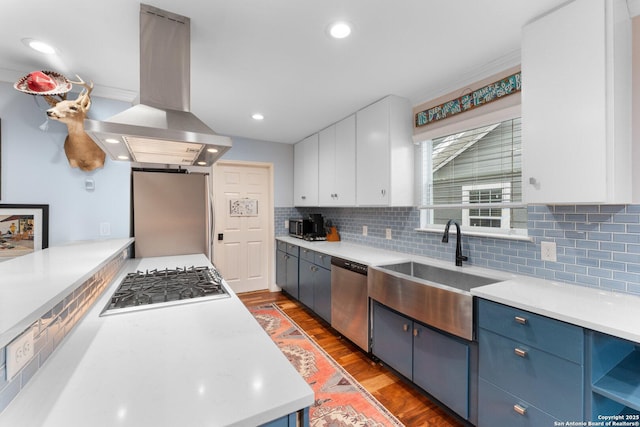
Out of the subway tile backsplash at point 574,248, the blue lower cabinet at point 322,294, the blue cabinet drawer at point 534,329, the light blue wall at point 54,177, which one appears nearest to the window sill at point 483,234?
the subway tile backsplash at point 574,248

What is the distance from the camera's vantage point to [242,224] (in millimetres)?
4402

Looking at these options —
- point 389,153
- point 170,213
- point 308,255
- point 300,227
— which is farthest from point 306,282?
point 389,153

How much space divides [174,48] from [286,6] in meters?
0.68

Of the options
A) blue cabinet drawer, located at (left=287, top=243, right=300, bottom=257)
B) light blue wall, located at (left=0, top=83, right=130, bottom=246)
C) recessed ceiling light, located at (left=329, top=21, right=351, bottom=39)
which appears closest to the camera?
recessed ceiling light, located at (left=329, top=21, right=351, bottom=39)

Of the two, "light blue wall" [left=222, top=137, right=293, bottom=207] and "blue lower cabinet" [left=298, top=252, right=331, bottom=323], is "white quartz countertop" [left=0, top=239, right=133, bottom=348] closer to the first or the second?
"blue lower cabinet" [left=298, top=252, right=331, bottom=323]

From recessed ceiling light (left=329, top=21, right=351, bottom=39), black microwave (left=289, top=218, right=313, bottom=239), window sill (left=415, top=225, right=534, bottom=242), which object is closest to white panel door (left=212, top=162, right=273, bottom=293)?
black microwave (left=289, top=218, right=313, bottom=239)

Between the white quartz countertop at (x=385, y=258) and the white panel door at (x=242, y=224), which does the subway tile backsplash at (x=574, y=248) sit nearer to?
the white quartz countertop at (x=385, y=258)

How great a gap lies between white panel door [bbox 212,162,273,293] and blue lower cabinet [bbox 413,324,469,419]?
304 cm

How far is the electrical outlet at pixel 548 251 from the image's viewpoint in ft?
5.85

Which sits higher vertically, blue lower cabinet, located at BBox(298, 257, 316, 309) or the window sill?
the window sill

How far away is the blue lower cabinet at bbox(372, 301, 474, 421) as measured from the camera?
1701mm

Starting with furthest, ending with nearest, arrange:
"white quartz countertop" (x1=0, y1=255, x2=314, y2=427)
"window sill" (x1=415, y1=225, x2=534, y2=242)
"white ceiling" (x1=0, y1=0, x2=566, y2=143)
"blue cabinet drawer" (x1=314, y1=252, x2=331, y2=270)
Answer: "blue cabinet drawer" (x1=314, y1=252, x2=331, y2=270) → "window sill" (x1=415, y1=225, x2=534, y2=242) → "white ceiling" (x1=0, y1=0, x2=566, y2=143) → "white quartz countertop" (x1=0, y1=255, x2=314, y2=427)

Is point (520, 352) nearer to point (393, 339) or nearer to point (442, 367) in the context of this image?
point (442, 367)

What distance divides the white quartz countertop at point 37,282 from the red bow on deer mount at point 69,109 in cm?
98
